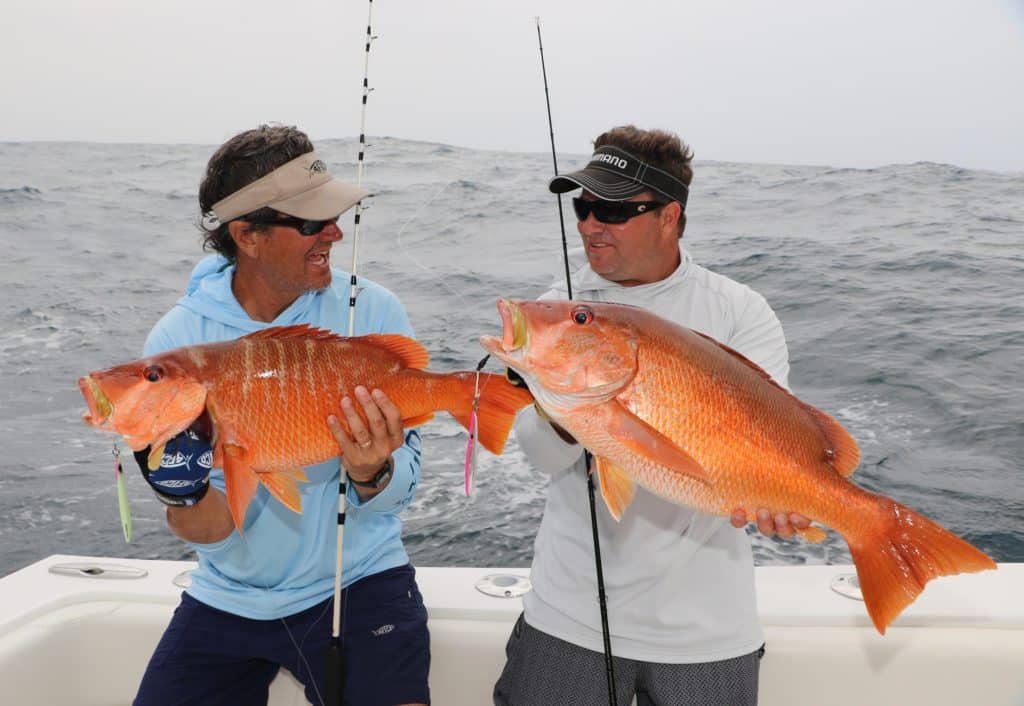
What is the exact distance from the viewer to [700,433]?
1.76m

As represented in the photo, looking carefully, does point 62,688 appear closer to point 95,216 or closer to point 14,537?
point 14,537

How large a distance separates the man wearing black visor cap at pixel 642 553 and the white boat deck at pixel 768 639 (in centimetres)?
29

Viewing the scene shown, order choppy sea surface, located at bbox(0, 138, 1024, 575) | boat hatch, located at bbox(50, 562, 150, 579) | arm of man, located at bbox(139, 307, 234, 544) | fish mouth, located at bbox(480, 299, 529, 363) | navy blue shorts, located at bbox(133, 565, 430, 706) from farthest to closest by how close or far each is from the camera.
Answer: choppy sea surface, located at bbox(0, 138, 1024, 575)
boat hatch, located at bbox(50, 562, 150, 579)
navy blue shorts, located at bbox(133, 565, 430, 706)
arm of man, located at bbox(139, 307, 234, 544)
fish mouth, located at bbox(480, 299, 529, 363)

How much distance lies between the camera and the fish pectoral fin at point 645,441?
1669 mm

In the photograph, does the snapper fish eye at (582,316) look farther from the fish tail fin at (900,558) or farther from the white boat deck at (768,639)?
the white boat deck at (768,639)

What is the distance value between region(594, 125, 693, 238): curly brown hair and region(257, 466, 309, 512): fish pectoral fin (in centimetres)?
139

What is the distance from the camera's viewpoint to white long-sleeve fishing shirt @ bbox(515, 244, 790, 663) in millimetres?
2395

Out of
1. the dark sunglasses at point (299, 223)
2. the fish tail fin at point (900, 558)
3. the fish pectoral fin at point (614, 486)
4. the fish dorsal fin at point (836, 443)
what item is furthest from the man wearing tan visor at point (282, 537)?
the fish tail fin at point (900, 558)

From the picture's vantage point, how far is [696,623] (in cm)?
239

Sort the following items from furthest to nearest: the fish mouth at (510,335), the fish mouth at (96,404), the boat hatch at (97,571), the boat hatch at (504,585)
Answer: the boat hatch at (97,571) < the boat hatch at (504,585) < the fish mouth at (96,404) < the fish mouth at (510,335)

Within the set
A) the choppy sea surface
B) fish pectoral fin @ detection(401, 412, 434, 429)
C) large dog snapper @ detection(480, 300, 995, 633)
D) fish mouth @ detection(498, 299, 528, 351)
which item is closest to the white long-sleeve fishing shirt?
the choppy sea surface

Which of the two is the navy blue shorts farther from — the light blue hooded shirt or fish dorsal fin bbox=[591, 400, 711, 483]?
fish dorsal fin bbox=[591, 400, 711, 483]

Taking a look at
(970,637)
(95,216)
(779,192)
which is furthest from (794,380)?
(95,216)

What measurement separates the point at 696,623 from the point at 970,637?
990 mm
